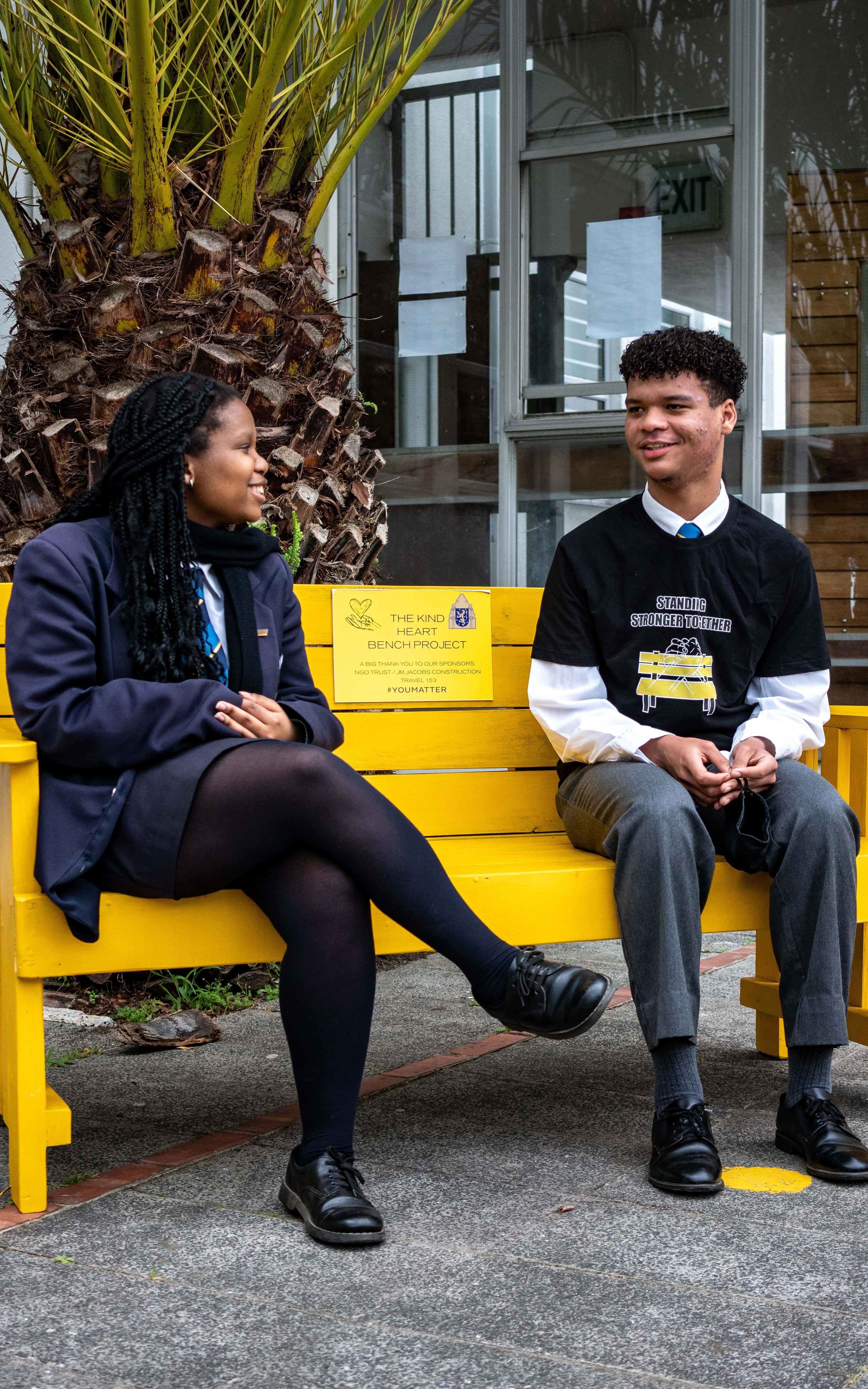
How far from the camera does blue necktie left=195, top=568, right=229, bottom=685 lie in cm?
283

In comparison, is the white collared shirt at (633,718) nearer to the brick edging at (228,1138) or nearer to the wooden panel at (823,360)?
the brick edging at (228,1138)

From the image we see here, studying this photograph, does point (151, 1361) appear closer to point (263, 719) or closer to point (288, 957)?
point (288, 957)

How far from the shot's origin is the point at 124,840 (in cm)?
252

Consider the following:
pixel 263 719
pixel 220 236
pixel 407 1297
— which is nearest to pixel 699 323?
pixel 220 236

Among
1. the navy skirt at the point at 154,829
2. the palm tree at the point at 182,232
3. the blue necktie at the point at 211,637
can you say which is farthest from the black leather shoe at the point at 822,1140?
the palm tree at the point at 182,232

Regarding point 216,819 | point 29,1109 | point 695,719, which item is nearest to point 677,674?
point 695,719

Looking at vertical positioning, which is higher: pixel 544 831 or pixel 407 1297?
pixel 544 831

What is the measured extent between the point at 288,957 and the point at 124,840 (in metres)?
0.35

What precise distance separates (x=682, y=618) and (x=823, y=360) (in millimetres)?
3965

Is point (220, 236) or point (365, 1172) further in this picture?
point (220, 236)

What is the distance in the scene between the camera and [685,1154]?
8.60ft

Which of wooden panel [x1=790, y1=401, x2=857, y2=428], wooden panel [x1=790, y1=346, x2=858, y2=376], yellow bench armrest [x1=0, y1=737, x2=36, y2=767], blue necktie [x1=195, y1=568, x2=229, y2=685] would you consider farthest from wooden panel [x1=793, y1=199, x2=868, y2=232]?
yellow bench armrest [x1=0, y1=737, x2=36, y2=767]

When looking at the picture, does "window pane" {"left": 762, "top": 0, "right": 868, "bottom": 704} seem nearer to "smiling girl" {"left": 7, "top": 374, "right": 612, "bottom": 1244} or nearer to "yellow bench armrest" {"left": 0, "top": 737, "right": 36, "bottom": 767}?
"smiling girl" {"left": 7, "top": 374, "right": 612, "bottom": 1244}

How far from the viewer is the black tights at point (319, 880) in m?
2.46
